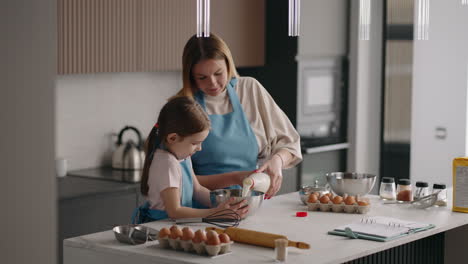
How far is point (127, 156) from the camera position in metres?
4.70

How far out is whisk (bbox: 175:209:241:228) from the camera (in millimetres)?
2660

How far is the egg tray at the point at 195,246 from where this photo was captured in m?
2.21

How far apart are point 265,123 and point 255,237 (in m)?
1.10

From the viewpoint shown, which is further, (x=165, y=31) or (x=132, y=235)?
(x=165, y=31)

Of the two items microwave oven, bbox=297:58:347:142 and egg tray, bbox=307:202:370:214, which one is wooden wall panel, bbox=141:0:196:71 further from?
egg tray, bbox=307:202:370:214

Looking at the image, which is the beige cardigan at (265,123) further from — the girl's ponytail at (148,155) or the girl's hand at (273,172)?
the girl's ponytail at (148,155)

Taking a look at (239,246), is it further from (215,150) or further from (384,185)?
(384,185)

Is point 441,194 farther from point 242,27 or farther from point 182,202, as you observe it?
point 242,27

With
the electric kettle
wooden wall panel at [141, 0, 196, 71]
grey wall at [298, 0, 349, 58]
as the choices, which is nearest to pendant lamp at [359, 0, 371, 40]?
wooden wall panel at [141, 0, 196, 71]

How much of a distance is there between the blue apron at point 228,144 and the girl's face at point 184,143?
0.40m

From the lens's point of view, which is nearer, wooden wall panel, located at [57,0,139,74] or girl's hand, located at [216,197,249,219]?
girl's hand, located at [216,197,249,219]

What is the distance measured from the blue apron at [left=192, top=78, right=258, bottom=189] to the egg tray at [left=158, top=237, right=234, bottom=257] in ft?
2.98

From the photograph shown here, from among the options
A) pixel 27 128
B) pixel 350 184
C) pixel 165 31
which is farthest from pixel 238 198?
pixel 165 31

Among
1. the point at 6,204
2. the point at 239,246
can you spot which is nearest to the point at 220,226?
the point at 239,246
